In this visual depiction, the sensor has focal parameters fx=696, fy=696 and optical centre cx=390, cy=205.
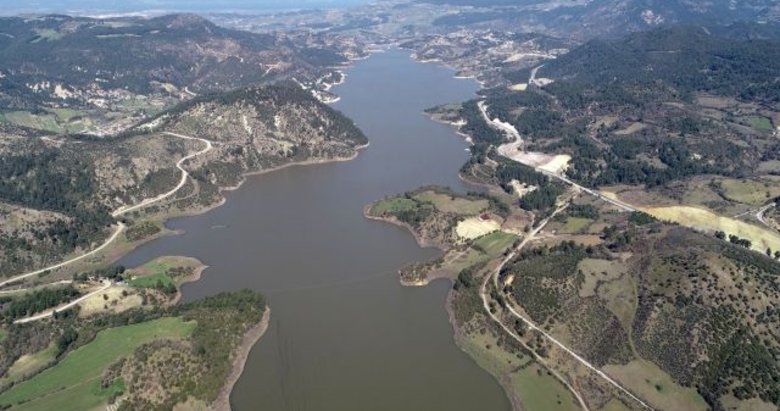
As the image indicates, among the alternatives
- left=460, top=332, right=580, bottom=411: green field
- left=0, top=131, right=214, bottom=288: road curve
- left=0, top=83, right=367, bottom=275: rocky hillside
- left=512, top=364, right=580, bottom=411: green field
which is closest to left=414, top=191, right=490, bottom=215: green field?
left=460, top=332, right=580, bottom=411: green field

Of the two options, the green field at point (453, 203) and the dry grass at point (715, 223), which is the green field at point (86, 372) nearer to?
the green field at point (453, 203)

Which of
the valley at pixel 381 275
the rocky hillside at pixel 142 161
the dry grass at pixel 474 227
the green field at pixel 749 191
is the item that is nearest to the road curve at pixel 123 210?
the valley at pixel 381 275

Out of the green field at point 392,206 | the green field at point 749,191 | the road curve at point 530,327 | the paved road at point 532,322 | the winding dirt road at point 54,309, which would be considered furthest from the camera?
the green field at point 749,191

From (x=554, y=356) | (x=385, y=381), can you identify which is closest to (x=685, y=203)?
(x=554, y=356)

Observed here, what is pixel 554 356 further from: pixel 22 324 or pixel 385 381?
pixel 22 324

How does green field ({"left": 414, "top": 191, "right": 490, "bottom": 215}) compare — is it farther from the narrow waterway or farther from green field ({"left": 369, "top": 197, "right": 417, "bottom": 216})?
the narrow waterway
